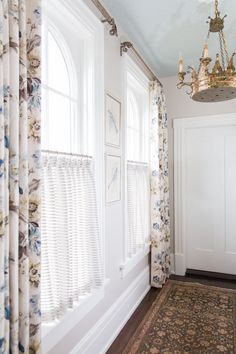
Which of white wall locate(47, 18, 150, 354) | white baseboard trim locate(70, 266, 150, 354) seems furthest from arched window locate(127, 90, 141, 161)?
white baseboard trim locate(70, 266, 150, 354)

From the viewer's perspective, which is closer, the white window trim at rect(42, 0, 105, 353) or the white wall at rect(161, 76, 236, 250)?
the white window trim at rect(42, 0, 105, 353)

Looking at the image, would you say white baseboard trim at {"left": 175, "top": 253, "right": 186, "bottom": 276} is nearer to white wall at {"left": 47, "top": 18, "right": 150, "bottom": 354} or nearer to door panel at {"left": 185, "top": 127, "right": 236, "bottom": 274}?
door panel at {"left": 185, "top": 127, "right": 236, "bottom": 274}

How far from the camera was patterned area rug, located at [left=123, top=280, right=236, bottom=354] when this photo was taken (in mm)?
2084

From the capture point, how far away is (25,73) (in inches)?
42.7

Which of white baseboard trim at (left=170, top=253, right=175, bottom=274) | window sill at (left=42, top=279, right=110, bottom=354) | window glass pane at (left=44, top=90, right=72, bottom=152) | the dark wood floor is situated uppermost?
window glass pane at (left=44, top=90, right=72, bottom=152)

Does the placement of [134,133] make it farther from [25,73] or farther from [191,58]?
[25,73]

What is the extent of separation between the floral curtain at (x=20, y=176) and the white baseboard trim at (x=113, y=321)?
0.82 metres

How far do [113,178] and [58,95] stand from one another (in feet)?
2.71

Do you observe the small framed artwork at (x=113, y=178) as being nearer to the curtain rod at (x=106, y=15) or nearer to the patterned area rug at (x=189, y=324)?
the curtain rod at (x=106, y=15)

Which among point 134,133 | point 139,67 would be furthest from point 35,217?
point 139,67

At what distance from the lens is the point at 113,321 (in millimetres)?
2189

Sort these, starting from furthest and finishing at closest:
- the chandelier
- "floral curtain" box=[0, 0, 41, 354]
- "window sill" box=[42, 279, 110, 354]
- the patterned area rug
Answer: the patterned area rug
the chandelier
"window sill" box=[42, 279, 110, 354]
"floral curtain" box=[0, 0, 41, 354]

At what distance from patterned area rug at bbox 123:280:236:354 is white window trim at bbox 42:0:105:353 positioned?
0.67 m

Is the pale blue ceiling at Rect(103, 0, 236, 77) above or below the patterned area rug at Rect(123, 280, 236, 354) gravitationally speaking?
above
